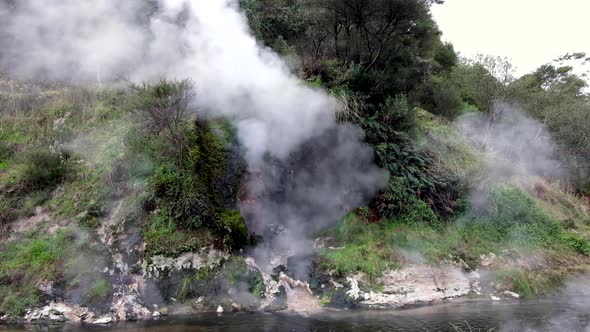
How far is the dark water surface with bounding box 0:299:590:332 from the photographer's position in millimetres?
8117

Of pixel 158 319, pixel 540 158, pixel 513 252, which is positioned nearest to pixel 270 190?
pixel 158 319

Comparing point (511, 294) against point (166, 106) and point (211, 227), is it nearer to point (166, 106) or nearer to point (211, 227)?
point (211, 227)

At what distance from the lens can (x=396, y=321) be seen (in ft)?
28.6

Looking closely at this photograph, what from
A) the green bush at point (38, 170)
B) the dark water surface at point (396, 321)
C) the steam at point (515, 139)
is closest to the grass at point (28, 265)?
the dark water surface at point (396, 321)

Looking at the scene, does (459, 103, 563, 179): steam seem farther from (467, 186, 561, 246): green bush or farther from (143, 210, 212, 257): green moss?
(143, 210, 212, 257): green moss

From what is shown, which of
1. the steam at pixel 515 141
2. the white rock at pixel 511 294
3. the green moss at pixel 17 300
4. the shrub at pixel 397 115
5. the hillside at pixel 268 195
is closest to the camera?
the green moss at pixel 17 300

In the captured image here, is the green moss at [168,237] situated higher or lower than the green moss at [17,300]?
higher

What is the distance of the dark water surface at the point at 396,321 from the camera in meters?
8.12

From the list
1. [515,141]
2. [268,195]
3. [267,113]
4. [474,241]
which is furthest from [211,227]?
[515,141]

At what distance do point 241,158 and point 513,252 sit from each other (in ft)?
27.3

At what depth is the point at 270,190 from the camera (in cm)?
1218

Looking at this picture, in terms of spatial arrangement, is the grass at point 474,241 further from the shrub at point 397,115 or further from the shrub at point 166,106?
the shrub at point 166,106

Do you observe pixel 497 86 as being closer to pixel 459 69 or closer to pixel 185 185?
pixel 459 69

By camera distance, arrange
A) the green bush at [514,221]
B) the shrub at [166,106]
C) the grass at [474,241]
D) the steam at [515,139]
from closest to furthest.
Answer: the shrub at [166,106] < the grass at [474,241] < the green bush at [514,221] < the steam at [515,139]
